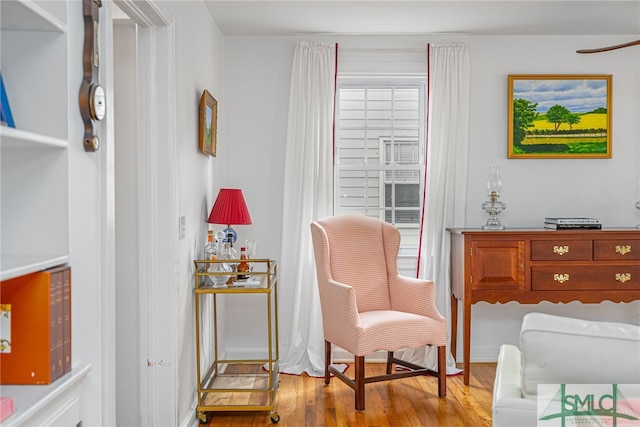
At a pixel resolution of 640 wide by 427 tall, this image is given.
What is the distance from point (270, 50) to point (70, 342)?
10.6 feet

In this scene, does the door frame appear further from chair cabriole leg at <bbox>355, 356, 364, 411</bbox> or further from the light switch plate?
chair cabriole leg at <bbox>355, 356, 364, 411</bbox>

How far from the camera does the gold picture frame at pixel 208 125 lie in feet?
11.4

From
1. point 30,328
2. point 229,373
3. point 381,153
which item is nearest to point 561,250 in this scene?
point 381,153

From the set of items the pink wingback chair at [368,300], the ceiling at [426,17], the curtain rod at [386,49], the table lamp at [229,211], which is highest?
the ceiling at [426,17]

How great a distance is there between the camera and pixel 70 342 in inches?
66.2

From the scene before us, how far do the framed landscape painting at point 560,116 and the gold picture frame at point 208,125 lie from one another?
2.13 m

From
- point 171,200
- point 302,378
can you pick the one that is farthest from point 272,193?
point 171,200

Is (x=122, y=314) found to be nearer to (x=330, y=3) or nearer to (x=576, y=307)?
(x=330, y=3)

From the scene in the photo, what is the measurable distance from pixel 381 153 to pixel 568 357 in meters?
3.39

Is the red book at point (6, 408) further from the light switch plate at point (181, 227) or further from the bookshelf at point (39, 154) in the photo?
the light switch plate at point (181, 227)

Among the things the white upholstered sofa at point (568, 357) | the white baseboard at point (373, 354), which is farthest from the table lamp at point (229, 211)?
the white upholstered sofa at point (568, 357)

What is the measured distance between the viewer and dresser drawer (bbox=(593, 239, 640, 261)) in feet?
13.1

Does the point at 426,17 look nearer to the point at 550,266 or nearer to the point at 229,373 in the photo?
the point at 550,266

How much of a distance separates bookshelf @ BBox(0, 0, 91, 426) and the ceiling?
7.13 feet
